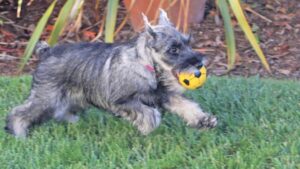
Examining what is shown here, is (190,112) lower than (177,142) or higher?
higher

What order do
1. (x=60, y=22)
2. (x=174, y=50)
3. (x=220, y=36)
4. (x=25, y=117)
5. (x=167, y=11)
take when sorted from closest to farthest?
(x=174, y=50)
(x=25, y=117)
(x=60, y=22)
(x=167, y=11)
(x=220, y=36)

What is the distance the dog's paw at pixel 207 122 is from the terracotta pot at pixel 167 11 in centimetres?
260

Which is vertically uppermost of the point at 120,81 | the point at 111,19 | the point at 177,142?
the point at 120,81

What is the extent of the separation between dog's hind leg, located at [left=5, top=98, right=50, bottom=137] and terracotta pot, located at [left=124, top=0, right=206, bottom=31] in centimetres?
247

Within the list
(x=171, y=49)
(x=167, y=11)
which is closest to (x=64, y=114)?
(x=171, y=49)

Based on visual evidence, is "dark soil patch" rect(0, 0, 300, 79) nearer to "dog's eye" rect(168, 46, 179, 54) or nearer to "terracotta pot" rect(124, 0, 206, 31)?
"terracotta pot" rect(124, 0, 206, 31)

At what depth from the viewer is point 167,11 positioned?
810cm

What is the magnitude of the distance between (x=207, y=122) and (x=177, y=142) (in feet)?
0.91

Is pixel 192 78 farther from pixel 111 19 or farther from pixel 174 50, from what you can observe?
pixel 111 19

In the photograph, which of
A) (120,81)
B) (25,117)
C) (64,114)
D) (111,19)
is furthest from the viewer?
(111,19)

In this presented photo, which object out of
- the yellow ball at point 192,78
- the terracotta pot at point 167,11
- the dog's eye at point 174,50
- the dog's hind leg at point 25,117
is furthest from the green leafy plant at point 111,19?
the yellow ball at point 192,78

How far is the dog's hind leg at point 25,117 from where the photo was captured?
5.85 metres

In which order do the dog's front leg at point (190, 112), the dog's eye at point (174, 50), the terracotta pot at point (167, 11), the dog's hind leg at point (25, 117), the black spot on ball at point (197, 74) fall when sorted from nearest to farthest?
1. the black spot on ball at point (197, 74)
2. the dog's eye at point (174, 50)
3. the dog's front leg at point (190, 112)
4. the dog's hind leg at point (25, 117)
5. the terracotta pot at point (167, 11)

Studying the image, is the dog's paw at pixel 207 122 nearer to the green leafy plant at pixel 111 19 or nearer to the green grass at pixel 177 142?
the green grass at pixel 177 142
